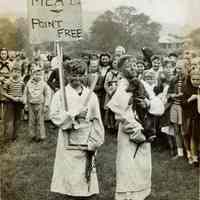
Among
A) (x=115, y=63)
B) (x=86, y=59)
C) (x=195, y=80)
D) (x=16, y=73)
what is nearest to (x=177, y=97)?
(x=195, y=80)

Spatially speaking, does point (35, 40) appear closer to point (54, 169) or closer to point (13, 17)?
point (13, 17)

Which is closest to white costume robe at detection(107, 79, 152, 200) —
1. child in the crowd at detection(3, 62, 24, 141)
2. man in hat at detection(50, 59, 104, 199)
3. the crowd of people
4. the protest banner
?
the crowd of people

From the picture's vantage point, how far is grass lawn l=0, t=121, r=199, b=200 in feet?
7.89

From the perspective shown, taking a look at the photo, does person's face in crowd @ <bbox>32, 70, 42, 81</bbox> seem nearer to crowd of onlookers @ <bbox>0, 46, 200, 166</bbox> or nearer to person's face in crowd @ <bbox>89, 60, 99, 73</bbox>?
crowd of onlookers @ <bbox>0, 46, 200, 166</bbox>

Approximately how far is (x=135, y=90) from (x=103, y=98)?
157mm

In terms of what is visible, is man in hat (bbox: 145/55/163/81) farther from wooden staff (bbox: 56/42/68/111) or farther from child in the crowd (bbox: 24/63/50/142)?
child in the crowd (bbox: 24/63/50/142)

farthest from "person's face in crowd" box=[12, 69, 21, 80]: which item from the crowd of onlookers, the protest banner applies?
the protest banner

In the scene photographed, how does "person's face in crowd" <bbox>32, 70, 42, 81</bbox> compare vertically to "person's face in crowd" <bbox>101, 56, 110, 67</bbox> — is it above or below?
below

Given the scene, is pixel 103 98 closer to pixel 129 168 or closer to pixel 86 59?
pixel 86 59

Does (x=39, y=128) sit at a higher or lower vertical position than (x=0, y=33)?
lower

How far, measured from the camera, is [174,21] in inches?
94.9

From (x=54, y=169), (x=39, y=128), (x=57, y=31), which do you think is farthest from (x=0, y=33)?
(x=54, y=169)

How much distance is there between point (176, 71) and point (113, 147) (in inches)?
18.8

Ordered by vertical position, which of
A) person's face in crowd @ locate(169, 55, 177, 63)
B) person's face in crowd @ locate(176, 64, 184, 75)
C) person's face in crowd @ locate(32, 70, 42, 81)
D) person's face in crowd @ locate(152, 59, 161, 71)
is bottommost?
person's face in crowd @ locate(32, 70, 42, 81)
